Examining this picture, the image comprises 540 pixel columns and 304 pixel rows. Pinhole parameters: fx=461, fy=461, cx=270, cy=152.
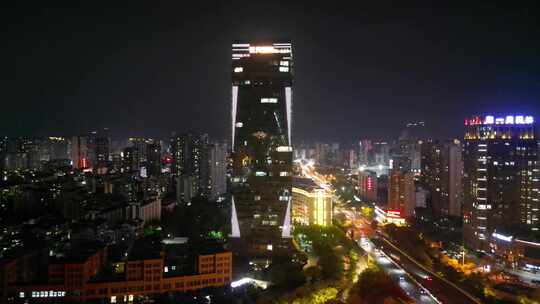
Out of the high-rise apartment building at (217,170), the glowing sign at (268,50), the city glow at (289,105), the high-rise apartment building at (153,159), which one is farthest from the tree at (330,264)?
the high-rise apartment building at (153,159)

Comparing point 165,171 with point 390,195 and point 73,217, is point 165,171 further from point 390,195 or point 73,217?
point 390,195

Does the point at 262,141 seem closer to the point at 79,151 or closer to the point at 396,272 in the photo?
the point at 396,272

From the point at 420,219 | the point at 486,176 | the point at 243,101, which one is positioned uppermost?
the point at 243,101

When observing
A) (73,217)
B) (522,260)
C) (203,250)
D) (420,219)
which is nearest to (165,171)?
(73,217)

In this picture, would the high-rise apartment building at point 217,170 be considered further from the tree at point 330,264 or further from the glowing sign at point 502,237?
the glowing sign at point 502,237

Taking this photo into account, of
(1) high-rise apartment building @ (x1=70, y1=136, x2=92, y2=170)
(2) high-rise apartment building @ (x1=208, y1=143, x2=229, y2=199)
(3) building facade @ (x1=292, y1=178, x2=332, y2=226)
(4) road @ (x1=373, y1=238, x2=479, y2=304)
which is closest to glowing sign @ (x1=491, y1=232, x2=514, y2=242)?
(4) road @ (x1=373, y1=238, x2=479, y2=304)

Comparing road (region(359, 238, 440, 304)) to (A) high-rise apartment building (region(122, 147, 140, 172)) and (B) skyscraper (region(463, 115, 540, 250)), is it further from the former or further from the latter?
(A) high-rise apartment building (region(122, 147, 140, 172))
